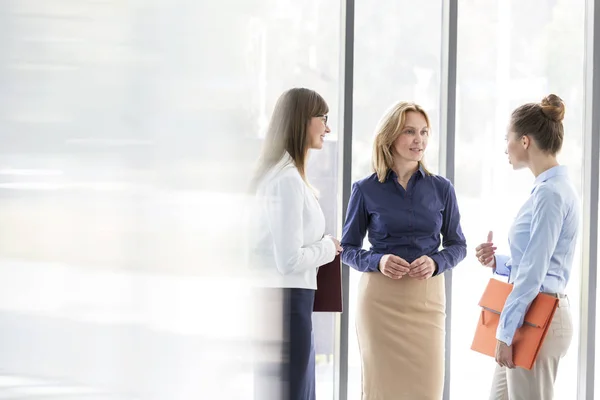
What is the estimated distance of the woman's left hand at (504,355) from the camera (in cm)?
206

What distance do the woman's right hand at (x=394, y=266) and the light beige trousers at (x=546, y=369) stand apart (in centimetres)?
51

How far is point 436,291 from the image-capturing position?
2410mm

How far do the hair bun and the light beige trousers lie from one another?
654mm

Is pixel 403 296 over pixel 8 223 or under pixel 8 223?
under

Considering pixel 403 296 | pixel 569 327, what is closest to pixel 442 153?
pixel 403 296

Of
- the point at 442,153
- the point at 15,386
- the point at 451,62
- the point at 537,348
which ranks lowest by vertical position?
the point at 537,348

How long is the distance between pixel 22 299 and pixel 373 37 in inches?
110

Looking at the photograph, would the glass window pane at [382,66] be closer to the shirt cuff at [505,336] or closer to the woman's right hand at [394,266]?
the woman's right hand at [394,266]

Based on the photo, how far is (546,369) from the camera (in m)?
2.05

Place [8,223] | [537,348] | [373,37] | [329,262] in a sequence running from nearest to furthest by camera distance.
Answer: [8,223]
[537,348]
[329,262]
[373,37]

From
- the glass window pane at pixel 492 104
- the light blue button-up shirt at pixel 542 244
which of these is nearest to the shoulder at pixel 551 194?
the light blue button-up shirt at pixel 542 244

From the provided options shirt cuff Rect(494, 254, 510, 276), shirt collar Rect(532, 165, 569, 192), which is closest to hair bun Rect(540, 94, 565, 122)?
shirt collar Rect(532, 165, 569, 192)

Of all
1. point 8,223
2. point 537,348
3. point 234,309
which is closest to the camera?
point 8,223

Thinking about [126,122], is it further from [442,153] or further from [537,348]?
[442,153]
